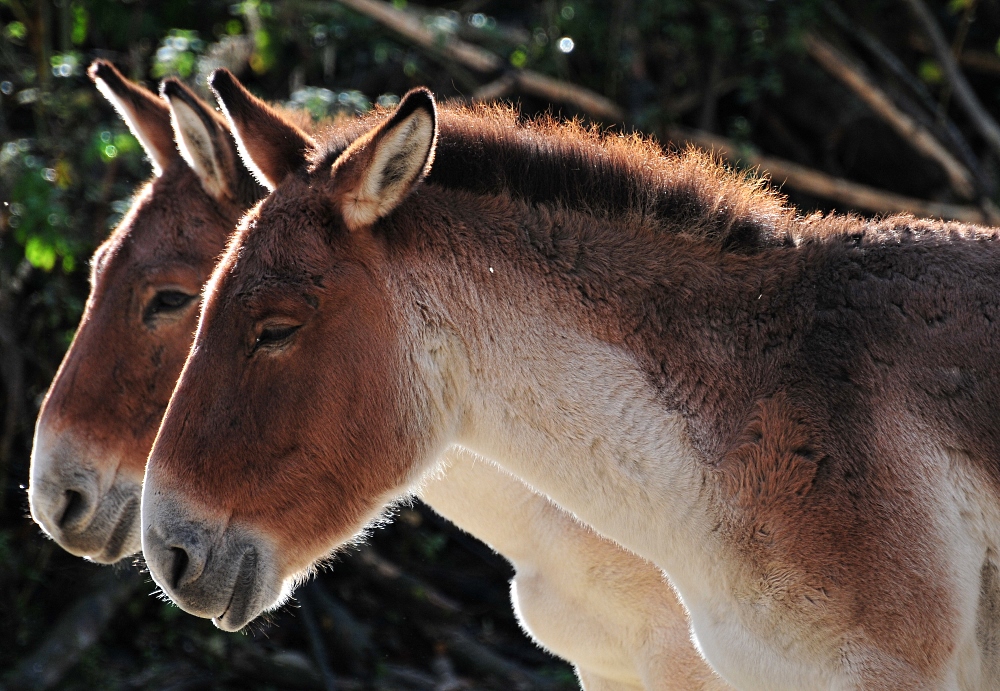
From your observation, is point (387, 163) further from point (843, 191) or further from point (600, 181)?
point (843, 191)

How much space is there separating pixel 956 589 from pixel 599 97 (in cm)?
530

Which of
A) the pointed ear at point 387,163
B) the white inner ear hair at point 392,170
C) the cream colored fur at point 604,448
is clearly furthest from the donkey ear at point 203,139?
the cream colored fur at point 604,448

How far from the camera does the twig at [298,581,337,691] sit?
5812 mm

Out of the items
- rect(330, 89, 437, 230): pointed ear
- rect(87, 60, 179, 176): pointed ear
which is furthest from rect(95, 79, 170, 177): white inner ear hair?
rect(330, 89, 437, 230): pointed ear

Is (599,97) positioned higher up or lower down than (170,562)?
lower down

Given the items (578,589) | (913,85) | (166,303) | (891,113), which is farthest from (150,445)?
(913,85)

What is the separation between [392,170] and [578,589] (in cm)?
170

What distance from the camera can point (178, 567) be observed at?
2.79 metres

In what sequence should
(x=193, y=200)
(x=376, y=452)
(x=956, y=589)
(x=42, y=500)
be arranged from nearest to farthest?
(x=956, y=589) < (x=376, y=452) < (x=42, y=500) < (x=193, y=200)

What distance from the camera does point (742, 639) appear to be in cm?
272

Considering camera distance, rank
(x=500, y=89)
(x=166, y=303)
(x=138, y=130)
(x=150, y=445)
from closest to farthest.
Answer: (x=150, y=445) → (x=166, y=303) → (x=138, y=130) → (x=500, y=89)

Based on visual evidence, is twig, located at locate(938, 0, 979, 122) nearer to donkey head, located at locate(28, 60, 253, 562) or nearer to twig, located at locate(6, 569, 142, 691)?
donkey head, located at locate(28, 60, 253, 562)

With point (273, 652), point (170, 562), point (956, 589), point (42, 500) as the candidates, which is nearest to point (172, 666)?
point (273, 652)

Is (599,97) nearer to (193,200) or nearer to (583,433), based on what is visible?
(193,200)
